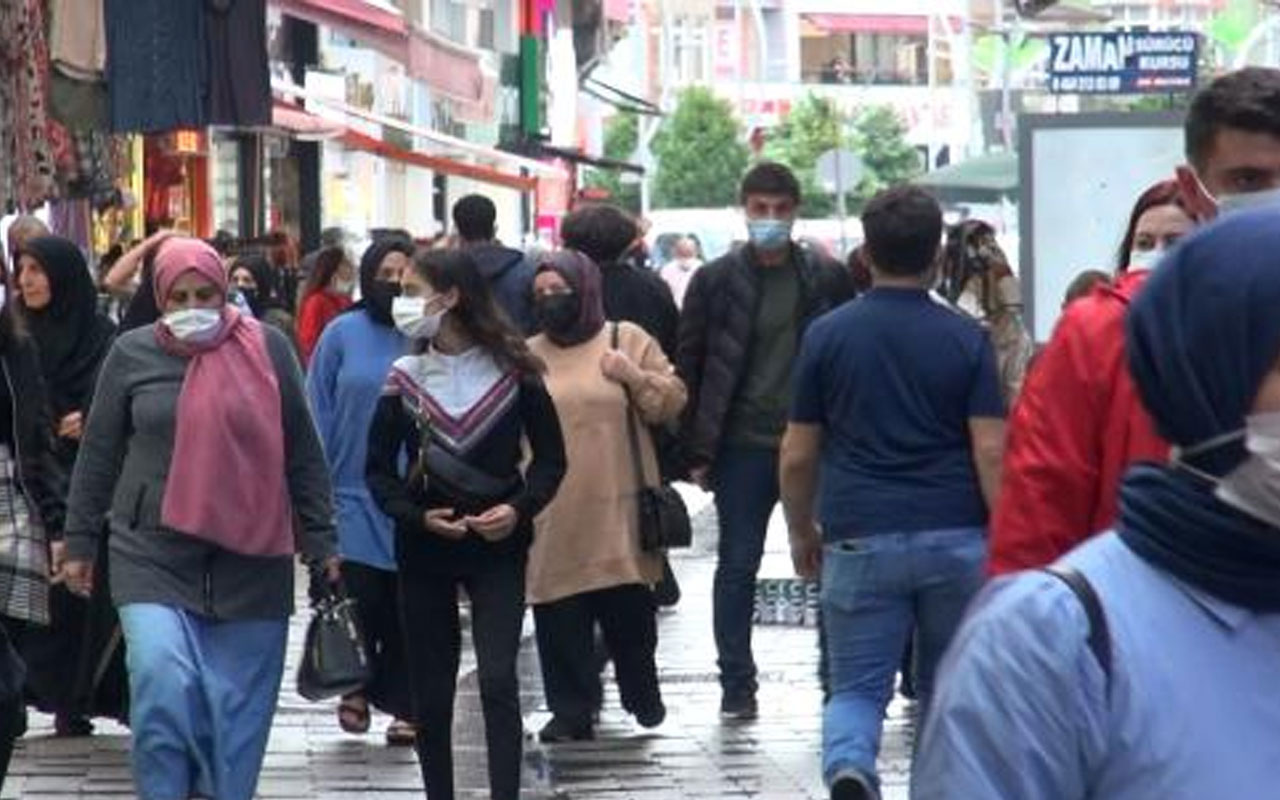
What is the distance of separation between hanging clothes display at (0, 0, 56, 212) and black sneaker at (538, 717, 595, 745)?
3.07 meters

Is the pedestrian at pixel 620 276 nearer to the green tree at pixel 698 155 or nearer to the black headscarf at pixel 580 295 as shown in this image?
the black headscarf at pixel 580 295

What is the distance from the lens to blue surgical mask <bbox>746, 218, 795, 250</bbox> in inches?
497

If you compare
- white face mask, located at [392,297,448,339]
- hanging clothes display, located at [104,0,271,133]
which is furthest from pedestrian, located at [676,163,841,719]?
hanging clothes display, located at [104,0,271,133]

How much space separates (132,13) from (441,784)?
688 cm

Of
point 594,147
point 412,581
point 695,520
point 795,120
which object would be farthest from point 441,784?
point 795,120

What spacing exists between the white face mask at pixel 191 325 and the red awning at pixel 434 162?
18.8 metres

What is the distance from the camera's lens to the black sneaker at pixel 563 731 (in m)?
12.3

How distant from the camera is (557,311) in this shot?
1179 centimetres

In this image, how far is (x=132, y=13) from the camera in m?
16.0

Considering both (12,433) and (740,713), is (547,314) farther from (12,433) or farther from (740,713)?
(12,433)

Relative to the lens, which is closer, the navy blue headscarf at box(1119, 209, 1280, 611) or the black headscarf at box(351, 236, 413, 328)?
the navy blue headscarf at box(1119, 209, 1280, 611)

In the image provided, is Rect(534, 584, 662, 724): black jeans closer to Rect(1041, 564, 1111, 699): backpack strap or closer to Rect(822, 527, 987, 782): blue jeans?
Rect(822, 527, 987, 782): blue jeans

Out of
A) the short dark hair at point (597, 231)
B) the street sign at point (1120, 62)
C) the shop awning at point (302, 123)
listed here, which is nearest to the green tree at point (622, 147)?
the shop awning at point (302, 123)

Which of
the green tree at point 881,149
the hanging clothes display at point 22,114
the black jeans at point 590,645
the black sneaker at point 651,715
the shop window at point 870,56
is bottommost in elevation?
the black sneaker at point 651,715
